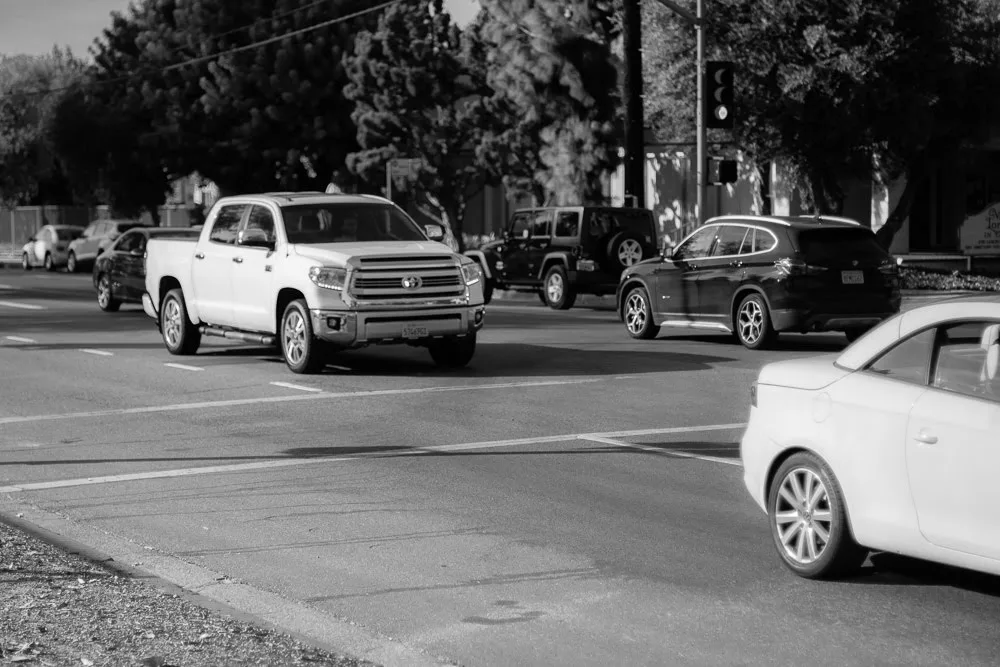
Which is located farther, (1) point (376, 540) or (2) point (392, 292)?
(2) point (392, 292)

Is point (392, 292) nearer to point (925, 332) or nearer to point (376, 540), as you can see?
point (376, 540)

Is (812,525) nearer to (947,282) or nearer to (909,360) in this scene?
(909,360)

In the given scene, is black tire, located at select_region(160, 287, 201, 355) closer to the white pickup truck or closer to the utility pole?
the white pickup truck

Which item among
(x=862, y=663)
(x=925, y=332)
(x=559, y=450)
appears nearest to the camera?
(x=862, y=663)

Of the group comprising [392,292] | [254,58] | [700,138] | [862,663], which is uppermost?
[254,58]

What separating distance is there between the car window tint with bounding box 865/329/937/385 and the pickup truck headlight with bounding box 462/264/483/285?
372 inches

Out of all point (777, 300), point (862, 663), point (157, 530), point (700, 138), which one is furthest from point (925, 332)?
point (700, 138)

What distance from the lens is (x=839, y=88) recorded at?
98.5ft

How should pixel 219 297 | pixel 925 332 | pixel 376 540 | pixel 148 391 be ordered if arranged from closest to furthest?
pixel 925 332 < pixel 376 540 < pixel 148 391 < pixel 219 297

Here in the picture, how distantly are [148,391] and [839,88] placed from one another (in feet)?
62.5

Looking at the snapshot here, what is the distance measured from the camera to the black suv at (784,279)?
18.2 m

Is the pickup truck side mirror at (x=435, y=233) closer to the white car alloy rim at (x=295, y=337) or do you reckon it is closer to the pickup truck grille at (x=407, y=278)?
the pickup truck grille at (x=407, y=278)

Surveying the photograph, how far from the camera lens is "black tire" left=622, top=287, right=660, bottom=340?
2034 cm

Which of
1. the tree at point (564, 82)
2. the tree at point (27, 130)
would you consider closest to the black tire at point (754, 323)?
the tree at point (564, 82)
